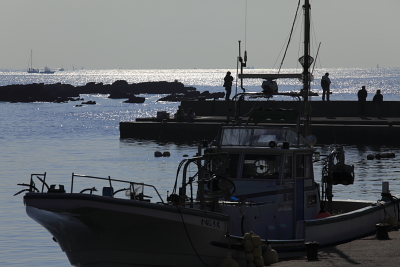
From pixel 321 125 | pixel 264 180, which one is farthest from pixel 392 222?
pixel 321 125

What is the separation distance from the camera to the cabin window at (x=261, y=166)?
13.8m

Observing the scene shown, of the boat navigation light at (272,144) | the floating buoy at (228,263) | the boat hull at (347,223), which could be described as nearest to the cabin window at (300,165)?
the boat navigation light at (272,144)

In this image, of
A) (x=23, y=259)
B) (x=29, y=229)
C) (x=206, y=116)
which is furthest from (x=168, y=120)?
(x=23, y=259)

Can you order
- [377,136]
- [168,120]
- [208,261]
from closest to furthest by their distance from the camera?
[208,261]
[377,136]
[168,120]

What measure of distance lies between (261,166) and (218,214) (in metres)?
1.91

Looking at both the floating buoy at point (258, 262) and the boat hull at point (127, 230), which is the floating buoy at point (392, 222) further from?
the boat hull at point (127, 230)

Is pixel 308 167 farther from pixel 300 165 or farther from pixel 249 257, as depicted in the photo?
pixel 249 257

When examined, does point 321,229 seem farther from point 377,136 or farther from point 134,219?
point 377,136

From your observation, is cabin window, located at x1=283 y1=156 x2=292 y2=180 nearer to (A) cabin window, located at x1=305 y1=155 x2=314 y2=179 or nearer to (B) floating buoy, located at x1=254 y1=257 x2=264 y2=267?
(A) cabin window, located at x1=305 y1=155 x2=314 y2=179

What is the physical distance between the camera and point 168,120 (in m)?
41.3

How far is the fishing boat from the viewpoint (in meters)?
11.6

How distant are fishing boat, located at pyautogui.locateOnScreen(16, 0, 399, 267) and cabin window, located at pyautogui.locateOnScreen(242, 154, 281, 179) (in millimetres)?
19

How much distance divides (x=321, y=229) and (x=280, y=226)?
89 centimetres

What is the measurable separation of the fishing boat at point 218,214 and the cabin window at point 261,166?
0.06 ft
